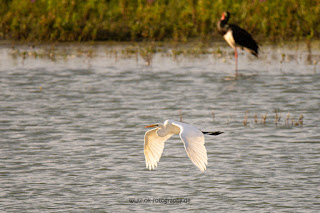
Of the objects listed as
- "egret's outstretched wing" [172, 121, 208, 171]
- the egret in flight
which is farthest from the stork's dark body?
"egret's outstretched wing" [172, 121, 208, 171]

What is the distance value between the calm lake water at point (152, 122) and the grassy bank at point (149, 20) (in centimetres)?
125

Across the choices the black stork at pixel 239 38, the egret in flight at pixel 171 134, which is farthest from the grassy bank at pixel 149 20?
the egret in flight at pixel 171 134

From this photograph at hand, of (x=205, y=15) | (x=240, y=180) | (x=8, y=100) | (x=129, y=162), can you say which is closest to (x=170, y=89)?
(x=8, y=100)

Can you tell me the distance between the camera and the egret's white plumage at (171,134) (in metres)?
6.45

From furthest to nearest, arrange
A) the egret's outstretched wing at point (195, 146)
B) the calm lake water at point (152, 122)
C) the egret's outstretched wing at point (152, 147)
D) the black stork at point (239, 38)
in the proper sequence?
the black stork at point (239, 38) → the egret's outstretched wing at point (152, 147) → the calm lake water at point (152, 122) → the egret's outstretched wing at point (195, 146)

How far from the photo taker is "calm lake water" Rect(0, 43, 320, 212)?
6.92 meters

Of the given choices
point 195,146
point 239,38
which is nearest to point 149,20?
point 239,38

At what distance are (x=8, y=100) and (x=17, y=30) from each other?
→ 693 centimetres

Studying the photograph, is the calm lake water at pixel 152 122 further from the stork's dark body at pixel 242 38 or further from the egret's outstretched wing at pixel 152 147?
the stork's dark body at pixel 242 38

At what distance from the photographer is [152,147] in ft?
24.4

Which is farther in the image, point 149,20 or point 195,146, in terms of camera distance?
point 149,20

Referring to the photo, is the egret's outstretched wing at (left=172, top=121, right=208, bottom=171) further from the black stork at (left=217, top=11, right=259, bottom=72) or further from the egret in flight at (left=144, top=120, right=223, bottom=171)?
the black stork at (left=217, top=11, right=259, bottom=72)

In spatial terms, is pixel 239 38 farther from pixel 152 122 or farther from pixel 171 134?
pixel 171 134

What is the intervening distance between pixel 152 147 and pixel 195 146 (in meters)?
1.01
